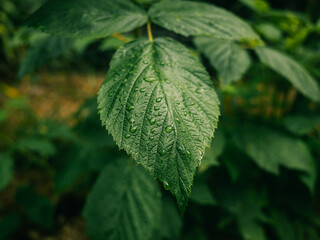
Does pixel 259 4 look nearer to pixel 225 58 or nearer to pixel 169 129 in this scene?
pixel 225 58

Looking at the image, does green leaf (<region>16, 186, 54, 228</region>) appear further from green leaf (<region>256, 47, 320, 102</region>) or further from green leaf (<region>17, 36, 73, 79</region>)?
green leaf (<region>256, 47, 320, 102</region>)

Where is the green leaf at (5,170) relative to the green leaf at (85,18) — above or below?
below

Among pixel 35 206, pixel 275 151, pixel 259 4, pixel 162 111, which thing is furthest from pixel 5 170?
pixel 259 4

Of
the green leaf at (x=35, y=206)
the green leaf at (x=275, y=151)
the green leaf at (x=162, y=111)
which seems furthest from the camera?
the green leaf at (x=35, y=206)

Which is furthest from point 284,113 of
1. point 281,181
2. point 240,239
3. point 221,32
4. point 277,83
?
point 221,32

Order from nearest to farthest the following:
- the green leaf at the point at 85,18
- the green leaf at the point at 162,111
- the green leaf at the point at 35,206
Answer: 1. the green leaf at the point at 162,111
2. the green leaf at the point at 85,18
3. the green leaf at the point at 35,206

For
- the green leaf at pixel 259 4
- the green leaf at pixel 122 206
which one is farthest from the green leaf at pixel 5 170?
the green leaf at pixel 259 4

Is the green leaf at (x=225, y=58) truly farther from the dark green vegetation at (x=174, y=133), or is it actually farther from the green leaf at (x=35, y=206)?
the green leaf at (x=35, y=206)

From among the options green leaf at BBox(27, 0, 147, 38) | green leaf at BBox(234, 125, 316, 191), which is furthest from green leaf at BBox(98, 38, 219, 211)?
green leaf at BBox(234, 125, 316, 191)
